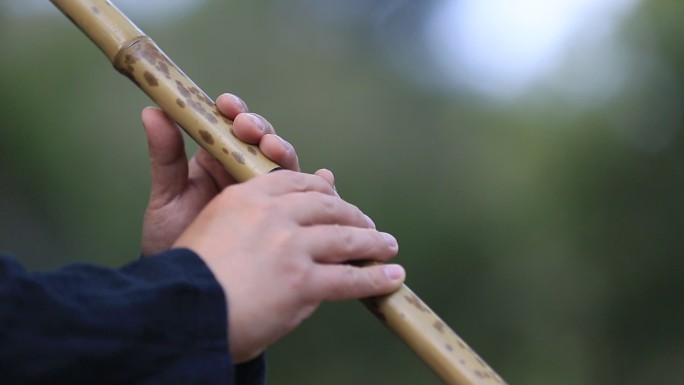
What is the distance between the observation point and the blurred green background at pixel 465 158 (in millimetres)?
1864

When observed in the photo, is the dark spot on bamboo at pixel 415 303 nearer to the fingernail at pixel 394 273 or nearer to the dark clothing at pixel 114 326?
the fingernail at pixel 394 273

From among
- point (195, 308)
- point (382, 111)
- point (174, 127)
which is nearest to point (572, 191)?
point (382, 111)

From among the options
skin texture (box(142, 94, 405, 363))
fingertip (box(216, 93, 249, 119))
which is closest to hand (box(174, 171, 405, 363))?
skin texture (box(142, 94, 405, 363))

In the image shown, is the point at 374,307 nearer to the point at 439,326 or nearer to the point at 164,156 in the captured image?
the point at 439,326

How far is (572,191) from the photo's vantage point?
2.04 metres

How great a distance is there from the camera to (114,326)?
0.33 m

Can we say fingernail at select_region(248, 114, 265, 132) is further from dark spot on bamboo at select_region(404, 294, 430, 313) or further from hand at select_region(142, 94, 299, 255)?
dark spot on bamboo at select_region(404, 294, 430, 313)

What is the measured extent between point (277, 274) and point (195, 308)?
0.16ft

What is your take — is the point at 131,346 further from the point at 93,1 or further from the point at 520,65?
the point at 520,65

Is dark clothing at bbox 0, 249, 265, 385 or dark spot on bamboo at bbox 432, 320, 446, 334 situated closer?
dark clothing at bbox 0, 249, 265, 385

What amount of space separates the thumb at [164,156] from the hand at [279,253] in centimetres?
16

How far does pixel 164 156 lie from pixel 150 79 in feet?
0.30

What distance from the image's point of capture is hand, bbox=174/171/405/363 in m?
0.36

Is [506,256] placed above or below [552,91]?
below
